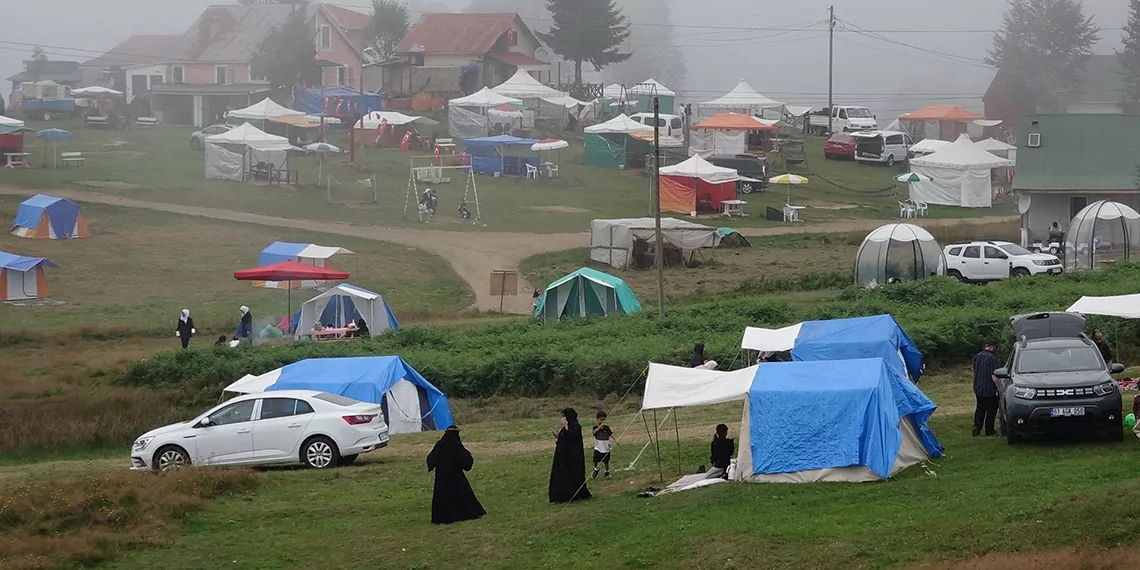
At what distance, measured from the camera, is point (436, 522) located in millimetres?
16109

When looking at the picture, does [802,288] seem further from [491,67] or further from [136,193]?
[491,67]

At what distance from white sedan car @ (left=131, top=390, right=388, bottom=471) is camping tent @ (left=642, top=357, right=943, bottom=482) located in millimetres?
5474

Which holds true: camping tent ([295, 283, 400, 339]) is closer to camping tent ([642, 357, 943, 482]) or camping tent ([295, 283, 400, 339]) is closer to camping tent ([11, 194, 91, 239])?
camping tent ([11, 194, 91, 239])

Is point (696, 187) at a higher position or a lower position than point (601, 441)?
higher

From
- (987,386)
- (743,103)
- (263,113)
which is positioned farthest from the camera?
(743,103)

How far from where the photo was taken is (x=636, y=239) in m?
46.6

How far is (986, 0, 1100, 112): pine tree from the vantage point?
101812 millimetres

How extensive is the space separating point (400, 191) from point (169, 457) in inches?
1565

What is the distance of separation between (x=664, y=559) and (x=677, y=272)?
32.4 metres

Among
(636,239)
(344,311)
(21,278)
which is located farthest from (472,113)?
(344,311)

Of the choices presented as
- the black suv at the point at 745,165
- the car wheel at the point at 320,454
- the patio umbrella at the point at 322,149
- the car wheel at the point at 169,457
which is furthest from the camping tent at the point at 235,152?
the car wheel at the point at 320,454

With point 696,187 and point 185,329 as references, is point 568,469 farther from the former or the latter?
point 696,187

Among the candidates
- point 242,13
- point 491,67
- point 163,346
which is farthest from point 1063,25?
point 163,346

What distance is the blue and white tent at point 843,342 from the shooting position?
24156mm
